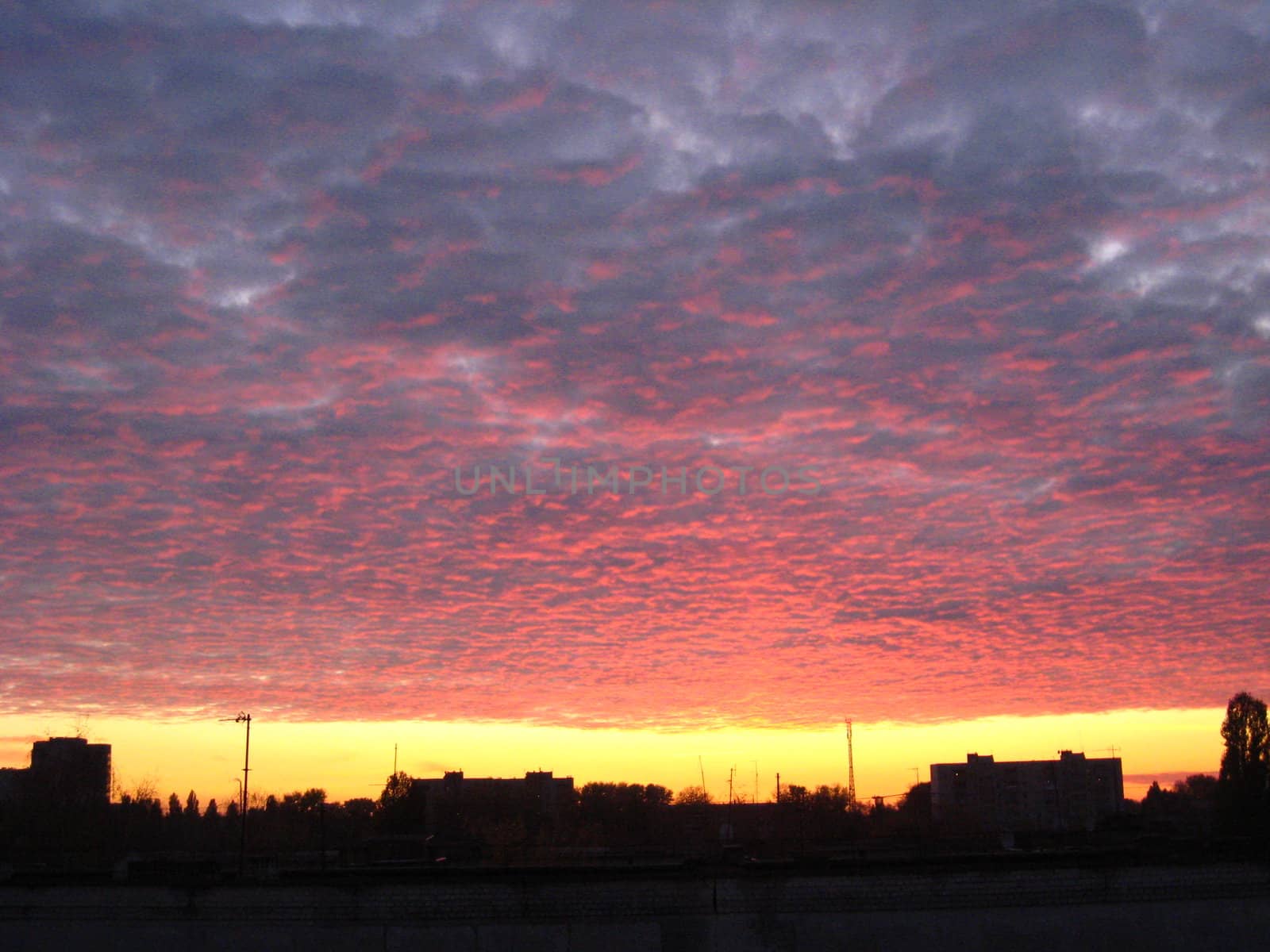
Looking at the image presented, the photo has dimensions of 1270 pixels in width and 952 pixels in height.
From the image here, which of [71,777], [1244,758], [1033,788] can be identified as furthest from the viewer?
[1033,788]

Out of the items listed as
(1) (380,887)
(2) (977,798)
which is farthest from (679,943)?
(2) (977,798)

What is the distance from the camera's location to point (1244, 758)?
8425 cm

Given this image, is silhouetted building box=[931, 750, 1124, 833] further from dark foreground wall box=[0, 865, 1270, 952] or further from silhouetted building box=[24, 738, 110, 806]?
dark foreground wall box=[0, 865, 1270, 952]

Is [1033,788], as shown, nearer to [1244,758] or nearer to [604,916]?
[1244,758]

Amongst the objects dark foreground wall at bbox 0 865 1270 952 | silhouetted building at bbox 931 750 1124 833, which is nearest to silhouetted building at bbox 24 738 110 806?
dark foreground wall at bbox 0 865 1270 952

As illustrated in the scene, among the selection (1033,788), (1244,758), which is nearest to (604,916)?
(1244,758)

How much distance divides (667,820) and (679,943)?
4467 inches

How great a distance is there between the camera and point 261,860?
5003cm

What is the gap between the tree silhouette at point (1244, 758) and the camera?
8031 cm

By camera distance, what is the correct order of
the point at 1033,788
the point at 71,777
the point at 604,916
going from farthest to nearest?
the point at 1033,788
the point at 71,777
the point at 604,916

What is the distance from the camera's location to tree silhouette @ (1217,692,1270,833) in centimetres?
8031

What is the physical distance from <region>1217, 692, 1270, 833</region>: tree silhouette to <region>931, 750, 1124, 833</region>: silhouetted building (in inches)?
3739

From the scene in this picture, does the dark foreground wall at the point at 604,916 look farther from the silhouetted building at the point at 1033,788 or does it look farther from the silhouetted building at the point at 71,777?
the silhouetted building at the point at 1033,788

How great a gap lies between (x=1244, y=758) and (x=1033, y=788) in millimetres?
109114
